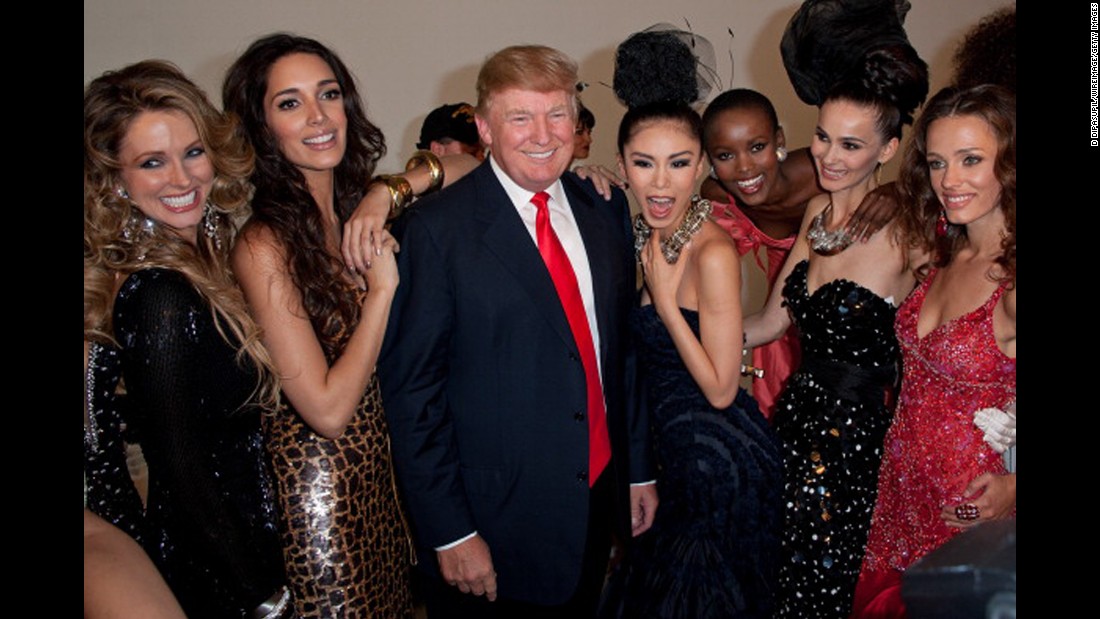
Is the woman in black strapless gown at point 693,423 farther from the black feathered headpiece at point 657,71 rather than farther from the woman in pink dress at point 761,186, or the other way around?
the woman in pink dress at point 761,186

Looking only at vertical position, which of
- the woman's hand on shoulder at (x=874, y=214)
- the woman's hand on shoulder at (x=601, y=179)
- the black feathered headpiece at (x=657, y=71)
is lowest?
the woman's hand on shoulder at (x=874, y=214)

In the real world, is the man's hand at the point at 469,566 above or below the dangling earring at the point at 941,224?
below

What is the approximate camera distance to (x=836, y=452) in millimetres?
2281

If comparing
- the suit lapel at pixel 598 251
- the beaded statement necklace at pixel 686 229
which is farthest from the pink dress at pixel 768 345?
the suit lapel at pixel 598 251

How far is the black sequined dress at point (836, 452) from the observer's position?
2252 mm

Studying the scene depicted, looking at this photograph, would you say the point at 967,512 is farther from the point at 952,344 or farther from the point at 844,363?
the point at 844,363

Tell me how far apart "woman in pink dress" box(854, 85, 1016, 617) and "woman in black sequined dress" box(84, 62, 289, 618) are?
4.84ft

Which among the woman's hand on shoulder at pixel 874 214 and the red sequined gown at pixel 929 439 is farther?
the woman's hand on shoulder at pixel 874 214

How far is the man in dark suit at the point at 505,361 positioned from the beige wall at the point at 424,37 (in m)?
2.97

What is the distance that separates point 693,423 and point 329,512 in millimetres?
954

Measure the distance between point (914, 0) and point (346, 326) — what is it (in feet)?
17.4

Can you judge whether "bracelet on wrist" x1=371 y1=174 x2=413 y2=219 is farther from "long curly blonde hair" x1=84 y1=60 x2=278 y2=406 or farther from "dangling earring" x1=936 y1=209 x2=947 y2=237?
"dangling earring" x1=936 y1=209 x2=947 y2=237

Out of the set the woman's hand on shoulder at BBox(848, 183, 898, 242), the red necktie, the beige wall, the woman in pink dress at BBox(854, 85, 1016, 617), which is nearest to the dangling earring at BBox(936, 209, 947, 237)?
the woman in pink dress at BBox(854, 85, 1016, 617)

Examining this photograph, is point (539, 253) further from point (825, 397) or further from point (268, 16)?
point (268, 16)
